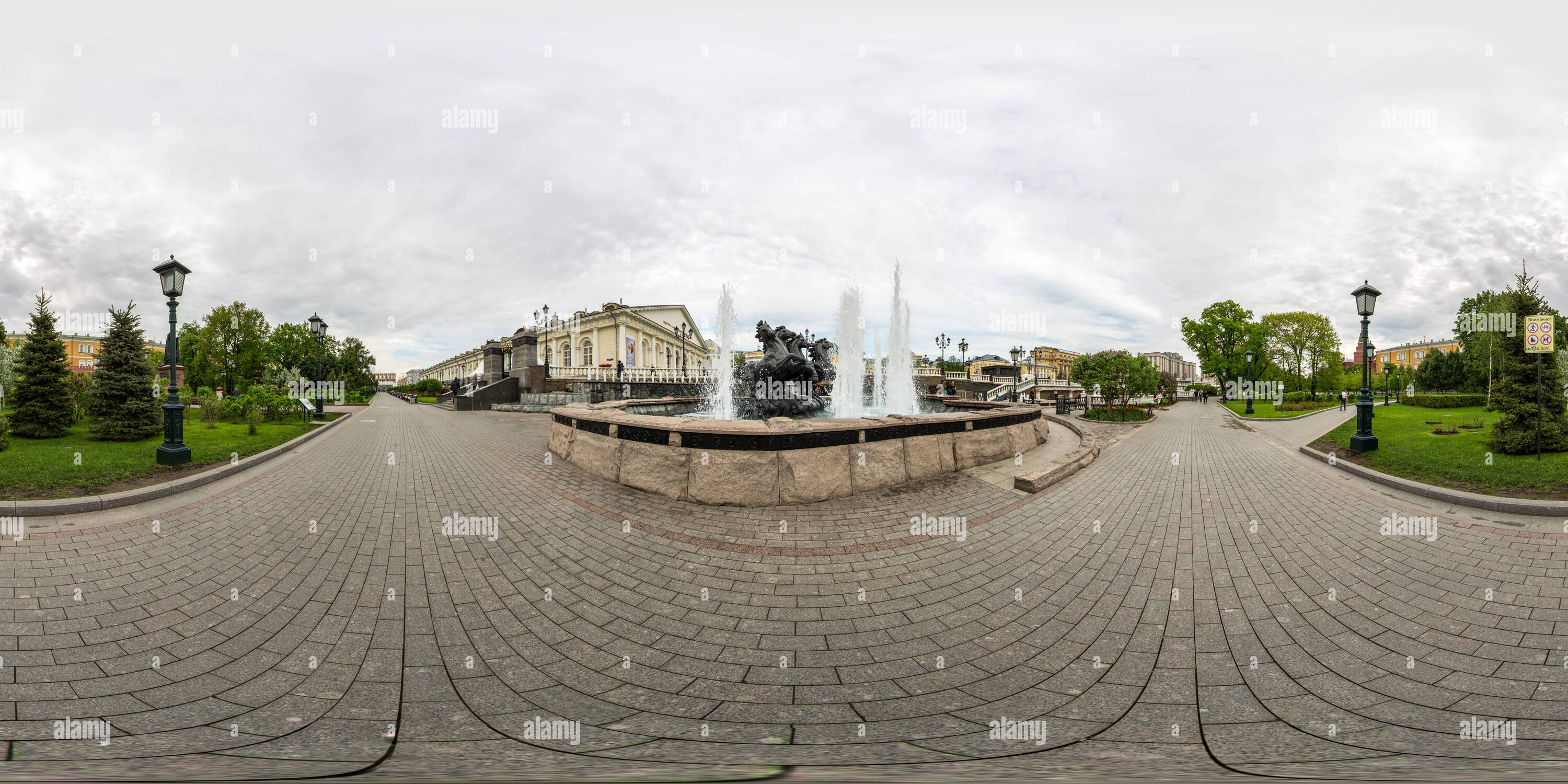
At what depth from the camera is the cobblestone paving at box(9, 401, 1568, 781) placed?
2.63 m

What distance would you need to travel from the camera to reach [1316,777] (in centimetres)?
256

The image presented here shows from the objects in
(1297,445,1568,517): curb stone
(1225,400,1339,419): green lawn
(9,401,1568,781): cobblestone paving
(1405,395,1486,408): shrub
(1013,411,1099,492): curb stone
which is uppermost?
(1405,395,1486,408): shrub

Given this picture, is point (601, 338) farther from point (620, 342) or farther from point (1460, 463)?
point (1460, 463)

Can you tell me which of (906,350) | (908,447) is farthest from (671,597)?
(906,350)

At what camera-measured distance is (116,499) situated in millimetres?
6746

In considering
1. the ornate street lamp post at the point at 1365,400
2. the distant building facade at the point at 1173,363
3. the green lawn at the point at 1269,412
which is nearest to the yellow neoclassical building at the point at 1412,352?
the distant building facade at the point at 1173,363

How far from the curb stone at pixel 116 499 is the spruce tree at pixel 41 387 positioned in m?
7.01

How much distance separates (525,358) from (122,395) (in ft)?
82.1

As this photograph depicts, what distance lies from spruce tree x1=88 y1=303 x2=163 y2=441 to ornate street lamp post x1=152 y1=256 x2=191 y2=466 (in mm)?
3378

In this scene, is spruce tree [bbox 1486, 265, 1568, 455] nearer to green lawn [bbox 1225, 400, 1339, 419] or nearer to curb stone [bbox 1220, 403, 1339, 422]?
A: curb stone [bbox 1220, 403, 1339, 422]

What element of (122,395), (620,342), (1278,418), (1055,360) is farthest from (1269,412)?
(1055,360)

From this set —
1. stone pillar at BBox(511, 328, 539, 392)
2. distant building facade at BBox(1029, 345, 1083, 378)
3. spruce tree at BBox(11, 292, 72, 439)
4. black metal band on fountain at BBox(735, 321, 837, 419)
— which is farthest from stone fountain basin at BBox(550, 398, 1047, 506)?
distant building facade at BBox(1029, 345, 1083, 378)

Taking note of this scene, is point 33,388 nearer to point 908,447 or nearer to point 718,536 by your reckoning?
point 718,536

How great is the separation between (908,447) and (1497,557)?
580 cm
